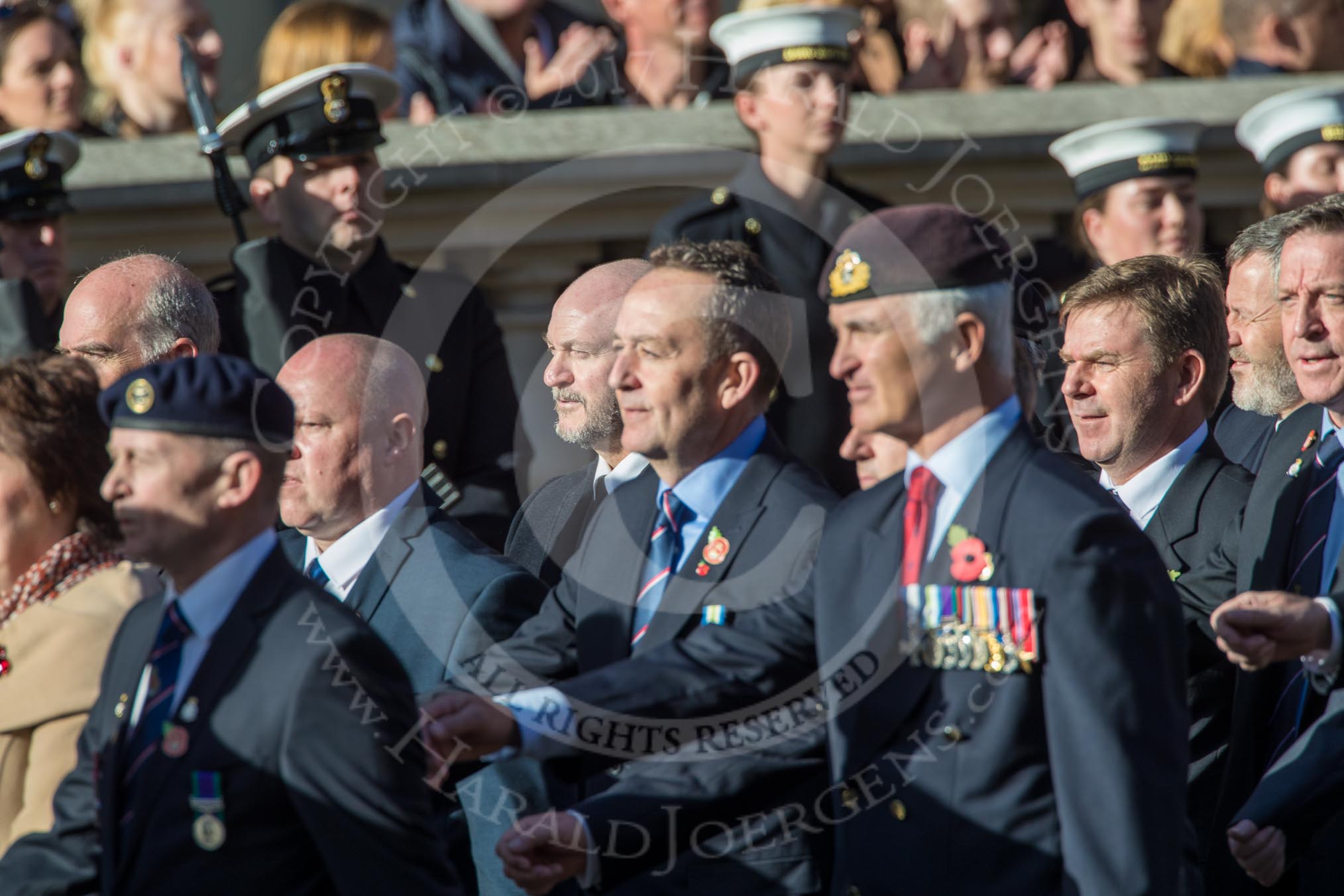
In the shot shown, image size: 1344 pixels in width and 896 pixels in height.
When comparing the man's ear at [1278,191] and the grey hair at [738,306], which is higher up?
the man's ear at [1278,191]

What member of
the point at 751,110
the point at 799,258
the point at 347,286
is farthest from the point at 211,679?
the point at 751,110

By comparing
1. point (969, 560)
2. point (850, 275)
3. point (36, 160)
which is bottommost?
point (969, 560)

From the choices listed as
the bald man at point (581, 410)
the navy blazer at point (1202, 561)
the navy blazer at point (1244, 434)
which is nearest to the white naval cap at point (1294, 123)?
the navy blazer at point (1244, 434)

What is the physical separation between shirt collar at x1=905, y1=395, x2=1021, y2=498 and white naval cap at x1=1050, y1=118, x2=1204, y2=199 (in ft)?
10.8

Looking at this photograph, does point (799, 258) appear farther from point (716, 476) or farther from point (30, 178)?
point (30, 178)

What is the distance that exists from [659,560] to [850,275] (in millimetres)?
780

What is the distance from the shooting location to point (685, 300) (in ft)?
13.0

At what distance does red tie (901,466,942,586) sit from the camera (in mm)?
3373

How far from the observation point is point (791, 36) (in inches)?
241

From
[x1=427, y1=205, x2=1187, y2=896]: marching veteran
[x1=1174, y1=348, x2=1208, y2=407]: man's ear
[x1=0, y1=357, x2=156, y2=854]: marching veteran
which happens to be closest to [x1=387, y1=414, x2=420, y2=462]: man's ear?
[x1=0, y1=357, x2=156, y2=854]: marching veteran

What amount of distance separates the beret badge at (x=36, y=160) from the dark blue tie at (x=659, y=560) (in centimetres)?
309

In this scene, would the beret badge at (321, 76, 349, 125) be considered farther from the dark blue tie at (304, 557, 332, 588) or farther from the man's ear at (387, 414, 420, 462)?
the dark blue tie at (304, 557, 332, 588)

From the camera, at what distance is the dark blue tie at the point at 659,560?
3.86 meters

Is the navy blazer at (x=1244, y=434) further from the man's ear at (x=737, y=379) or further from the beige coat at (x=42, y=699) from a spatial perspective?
the beige coat at (x=42, y=699)
